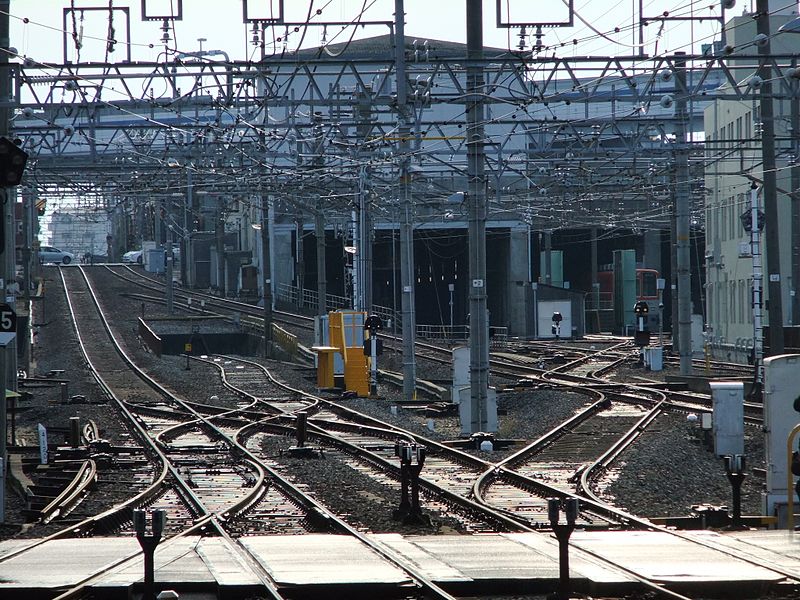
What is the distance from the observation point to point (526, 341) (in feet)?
173

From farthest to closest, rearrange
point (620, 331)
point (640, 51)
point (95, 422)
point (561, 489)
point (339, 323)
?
point (620, 331) → point (339, 323) → point (95, 422) → point (640, 51) → point (561, 489)

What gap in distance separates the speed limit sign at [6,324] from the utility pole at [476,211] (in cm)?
752

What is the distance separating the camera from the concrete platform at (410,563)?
845 centimetres

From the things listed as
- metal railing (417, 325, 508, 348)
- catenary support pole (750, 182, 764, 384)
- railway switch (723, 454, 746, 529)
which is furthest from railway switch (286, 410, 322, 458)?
metal railing (417, 325, 508, 348)

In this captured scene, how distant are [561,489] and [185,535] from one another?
15.3 ft

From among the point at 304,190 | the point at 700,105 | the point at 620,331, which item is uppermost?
the point at 700,105

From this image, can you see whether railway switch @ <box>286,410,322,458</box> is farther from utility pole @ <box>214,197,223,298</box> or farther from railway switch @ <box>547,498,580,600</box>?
utility pole @ <box>214,197,223,298</box>

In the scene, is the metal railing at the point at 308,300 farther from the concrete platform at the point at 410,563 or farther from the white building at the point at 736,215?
the concrete platform at the point at 410,563

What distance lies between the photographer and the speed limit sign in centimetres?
1228

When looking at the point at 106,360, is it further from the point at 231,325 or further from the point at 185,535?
the point at 185,535

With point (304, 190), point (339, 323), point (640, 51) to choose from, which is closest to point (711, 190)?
point (304, 190)

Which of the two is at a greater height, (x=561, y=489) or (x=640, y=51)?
(x=640, y=51)

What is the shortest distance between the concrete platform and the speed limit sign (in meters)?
2.31

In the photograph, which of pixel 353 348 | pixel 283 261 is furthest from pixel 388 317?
pixel 353 348
